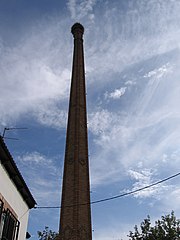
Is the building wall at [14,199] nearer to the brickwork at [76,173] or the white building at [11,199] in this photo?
the white building at [11,199]

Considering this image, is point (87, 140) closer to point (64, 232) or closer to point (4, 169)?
point (64, 232)

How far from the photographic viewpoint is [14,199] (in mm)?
10422

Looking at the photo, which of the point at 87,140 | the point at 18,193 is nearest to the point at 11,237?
the point at 18,193

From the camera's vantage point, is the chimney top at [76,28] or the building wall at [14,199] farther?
the chimney top at [76,28]

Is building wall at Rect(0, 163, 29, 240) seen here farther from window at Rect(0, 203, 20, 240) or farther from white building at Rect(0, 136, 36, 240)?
window at Rect(0, 203, 20, 240)

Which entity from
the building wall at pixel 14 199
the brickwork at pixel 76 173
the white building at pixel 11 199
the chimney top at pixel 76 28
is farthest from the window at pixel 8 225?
the chimney top at pixel 76 28

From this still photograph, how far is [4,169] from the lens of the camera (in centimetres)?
941

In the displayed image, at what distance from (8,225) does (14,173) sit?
162 cm

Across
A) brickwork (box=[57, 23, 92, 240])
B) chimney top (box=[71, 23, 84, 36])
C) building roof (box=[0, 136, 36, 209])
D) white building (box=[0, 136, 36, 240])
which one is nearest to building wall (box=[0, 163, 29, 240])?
white building (box=[0, 136, 36, 240])

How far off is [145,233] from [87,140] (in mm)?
7364

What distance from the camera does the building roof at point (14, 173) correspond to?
Answer: 353 inches

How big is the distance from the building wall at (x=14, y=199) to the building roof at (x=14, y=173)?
0.49 ft

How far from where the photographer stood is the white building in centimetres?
912

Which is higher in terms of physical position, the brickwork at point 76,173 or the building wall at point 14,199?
the brickwork at point 76,173
